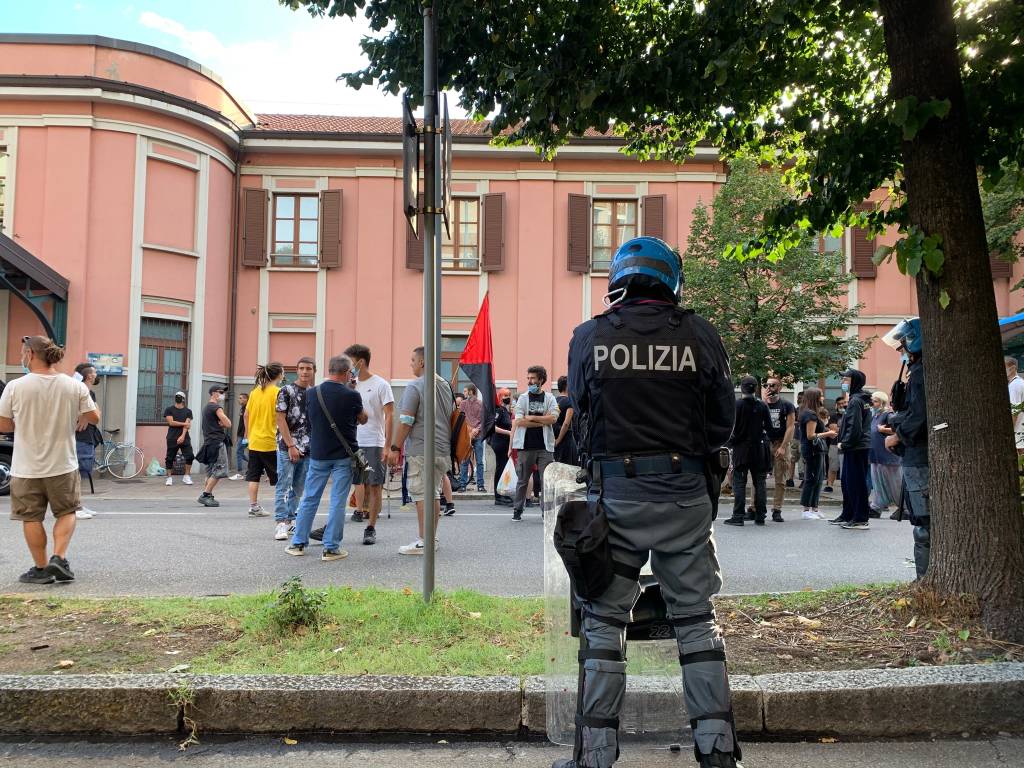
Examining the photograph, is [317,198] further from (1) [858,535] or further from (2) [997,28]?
(2) [997,28]

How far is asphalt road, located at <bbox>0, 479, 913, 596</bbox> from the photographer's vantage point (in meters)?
6.06

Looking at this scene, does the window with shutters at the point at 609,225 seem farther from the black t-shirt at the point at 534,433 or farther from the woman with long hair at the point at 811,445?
the black t-shirt at the point at 534,433

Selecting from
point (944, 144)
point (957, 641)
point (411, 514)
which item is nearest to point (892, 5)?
point (944, 144)

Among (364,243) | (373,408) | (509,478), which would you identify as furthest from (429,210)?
(364,243)

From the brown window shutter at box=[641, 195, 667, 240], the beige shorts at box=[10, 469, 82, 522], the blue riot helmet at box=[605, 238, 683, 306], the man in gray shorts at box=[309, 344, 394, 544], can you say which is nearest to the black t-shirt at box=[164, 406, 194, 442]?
the man in gray shorts at box=[309, 344, 394, 544]

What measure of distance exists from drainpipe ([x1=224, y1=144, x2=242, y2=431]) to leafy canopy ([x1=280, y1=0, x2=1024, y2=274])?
15962 millimetres

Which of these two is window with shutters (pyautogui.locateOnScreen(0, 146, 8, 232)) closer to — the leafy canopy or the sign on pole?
the leafy canopy

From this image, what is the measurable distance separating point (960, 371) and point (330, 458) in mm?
5001

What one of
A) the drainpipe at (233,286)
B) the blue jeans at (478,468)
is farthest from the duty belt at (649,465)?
the drainpipe at (233,286)

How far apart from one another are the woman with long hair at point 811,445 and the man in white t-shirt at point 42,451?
328 inches

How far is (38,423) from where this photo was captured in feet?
18.7

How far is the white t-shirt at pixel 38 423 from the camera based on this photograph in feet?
18.7

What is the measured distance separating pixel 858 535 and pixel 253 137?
1794cm

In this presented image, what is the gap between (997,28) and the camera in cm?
A: 502
